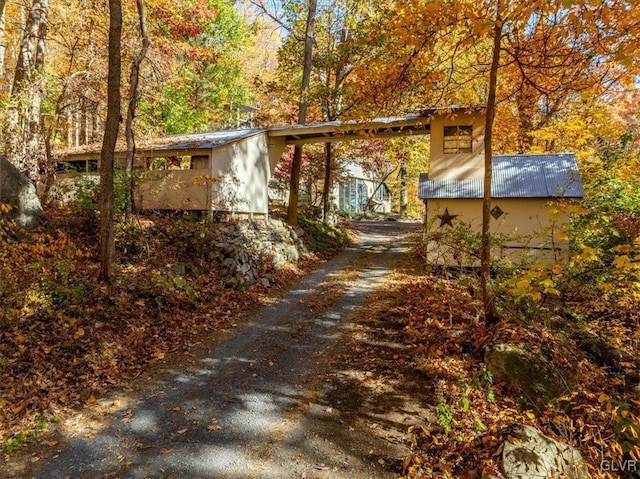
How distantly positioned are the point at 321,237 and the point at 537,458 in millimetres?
13911

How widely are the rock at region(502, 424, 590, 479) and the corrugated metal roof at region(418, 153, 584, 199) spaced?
9.32m

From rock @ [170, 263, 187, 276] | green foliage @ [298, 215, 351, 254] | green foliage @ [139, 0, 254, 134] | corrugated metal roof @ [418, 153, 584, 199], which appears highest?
green foliage @ [139, 0, 254, 134]

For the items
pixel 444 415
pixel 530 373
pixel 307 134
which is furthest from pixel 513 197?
pixel 444 415

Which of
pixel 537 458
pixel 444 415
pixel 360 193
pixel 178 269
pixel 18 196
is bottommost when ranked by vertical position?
pixel 444 415

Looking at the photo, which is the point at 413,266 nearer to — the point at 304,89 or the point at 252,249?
the point at 252,249

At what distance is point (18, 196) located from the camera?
864 centimetres

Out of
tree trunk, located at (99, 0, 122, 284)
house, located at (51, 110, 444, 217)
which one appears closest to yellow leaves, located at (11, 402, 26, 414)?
tree trunk, located at (99, 0, 122, 284)

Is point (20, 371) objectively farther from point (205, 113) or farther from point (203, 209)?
point (205, 113)

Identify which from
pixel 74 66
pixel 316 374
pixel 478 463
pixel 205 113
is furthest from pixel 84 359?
pixel 205 113

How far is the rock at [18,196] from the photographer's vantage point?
27.7ft

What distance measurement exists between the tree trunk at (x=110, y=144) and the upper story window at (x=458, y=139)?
1039cm

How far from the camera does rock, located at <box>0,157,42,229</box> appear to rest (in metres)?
8.44

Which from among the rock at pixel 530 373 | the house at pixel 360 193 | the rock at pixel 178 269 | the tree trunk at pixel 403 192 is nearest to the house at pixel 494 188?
the rock at pixel 530 373

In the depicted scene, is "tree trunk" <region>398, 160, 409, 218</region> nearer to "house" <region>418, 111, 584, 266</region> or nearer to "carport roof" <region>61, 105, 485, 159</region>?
"carport roof" <region>61, 105, 485, 159</region>
